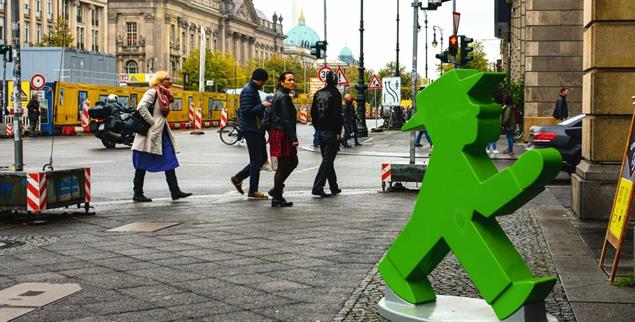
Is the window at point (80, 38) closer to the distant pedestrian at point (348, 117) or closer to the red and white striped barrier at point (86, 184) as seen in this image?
the distant pedestrian at point (348, 117)

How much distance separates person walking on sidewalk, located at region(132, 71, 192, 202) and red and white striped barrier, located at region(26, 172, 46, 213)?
89.8 inches

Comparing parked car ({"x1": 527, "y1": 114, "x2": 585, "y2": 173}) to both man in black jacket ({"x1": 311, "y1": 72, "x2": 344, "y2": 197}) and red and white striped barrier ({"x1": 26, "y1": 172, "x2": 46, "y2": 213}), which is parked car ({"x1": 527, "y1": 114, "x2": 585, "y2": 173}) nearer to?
man in black jacket ({"x1": 311, "y1": 72, "x2": 344, "y2": 197})

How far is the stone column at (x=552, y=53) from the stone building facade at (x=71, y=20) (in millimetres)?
65348

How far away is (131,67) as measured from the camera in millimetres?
126250

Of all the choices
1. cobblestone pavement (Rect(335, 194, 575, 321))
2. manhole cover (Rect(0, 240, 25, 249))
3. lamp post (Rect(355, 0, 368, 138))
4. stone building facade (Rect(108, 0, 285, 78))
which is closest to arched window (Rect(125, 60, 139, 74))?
stone building facade (Rect(108, 0, 285, 78))

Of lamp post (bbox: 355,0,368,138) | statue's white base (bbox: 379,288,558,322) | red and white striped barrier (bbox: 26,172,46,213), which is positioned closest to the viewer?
statue's white base (bbox: 379,288,558,322)

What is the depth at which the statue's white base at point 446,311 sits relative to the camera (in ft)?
16.9

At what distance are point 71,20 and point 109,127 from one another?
81.8 meters

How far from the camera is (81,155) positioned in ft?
82.4

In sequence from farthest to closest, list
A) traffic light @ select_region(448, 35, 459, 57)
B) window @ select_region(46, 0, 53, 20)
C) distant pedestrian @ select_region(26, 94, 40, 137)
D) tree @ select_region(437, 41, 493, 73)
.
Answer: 1. window @ select_region(46, 0, 53, 20)
2. tree @ select_region(437, 41, 493, 73)
3. distant pedestrian @ select_region(26, 94, 40, 137)
4. traffic light @ select_region(448, 35, 459, 57)

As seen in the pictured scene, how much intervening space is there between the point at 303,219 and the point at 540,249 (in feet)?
10.7

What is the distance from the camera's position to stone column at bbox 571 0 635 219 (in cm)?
1085

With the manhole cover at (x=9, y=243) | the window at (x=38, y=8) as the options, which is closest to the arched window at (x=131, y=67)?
the window at (x=38, y=8)

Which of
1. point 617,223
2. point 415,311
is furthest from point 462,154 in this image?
point 617,223
